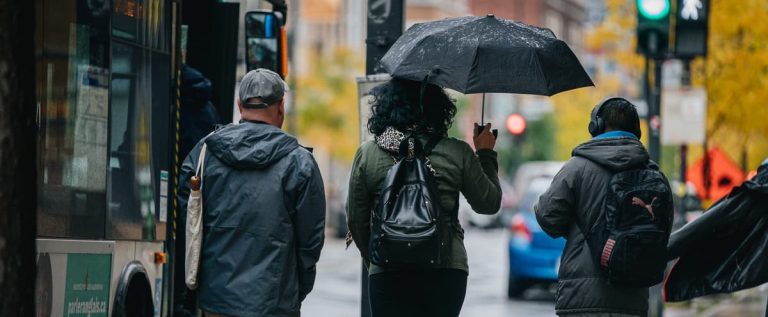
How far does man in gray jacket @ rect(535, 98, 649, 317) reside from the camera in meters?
7.50

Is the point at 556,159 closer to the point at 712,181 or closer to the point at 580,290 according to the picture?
the point at 712,181

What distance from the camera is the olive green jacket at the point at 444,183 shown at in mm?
7133

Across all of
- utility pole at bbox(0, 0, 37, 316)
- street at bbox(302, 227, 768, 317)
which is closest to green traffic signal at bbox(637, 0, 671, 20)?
street at bbox(302, 227, 768, 317)

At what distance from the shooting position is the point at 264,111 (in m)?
6.96

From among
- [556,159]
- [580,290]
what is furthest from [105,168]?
[556,159]

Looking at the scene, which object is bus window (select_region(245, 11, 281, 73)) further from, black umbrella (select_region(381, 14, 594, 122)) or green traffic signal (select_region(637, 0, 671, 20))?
green traffic signal (select_region(637, 0, 671, 20))

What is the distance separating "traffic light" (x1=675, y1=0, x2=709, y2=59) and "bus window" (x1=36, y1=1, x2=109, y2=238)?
7.68 meters

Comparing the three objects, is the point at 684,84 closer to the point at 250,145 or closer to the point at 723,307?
the point at 723,307

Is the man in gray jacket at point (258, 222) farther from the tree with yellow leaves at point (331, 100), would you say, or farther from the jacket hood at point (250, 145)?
the tree with yellow leaves at point (331, 100)

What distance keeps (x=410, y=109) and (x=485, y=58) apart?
616mm

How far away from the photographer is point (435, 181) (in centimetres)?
709

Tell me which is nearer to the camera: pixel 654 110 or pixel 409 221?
pixel 409 221

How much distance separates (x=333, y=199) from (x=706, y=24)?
39383 mm

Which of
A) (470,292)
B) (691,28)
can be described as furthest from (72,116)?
(470,292)
